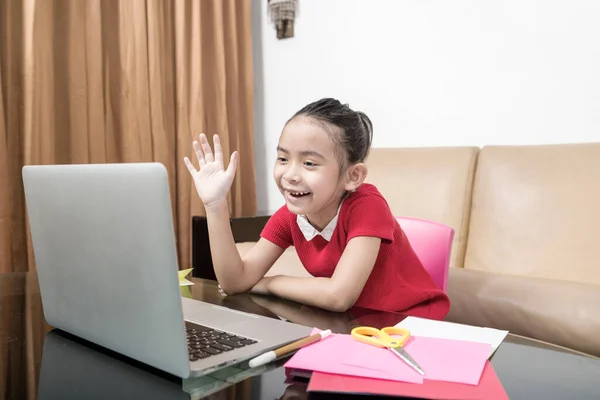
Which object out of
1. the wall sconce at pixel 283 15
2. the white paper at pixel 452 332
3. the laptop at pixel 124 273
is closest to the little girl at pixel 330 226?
the white paper at pixel 452 332

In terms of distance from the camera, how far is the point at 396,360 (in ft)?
2.31

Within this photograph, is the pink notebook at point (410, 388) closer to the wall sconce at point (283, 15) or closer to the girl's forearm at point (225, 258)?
the girl's forearm at point (225, 258)

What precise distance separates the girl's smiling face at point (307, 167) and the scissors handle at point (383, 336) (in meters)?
0.40

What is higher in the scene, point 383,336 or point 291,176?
point 291,176

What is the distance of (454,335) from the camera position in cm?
84

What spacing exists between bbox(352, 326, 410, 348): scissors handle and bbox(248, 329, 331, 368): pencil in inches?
2.0

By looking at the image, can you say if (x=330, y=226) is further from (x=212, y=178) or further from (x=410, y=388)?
(x=410, y=388)

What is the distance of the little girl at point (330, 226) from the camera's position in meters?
1.08

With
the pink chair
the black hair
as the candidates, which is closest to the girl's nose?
the black hair

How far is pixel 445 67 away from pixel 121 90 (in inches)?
60.6

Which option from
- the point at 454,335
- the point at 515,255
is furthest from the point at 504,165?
the point at 454,335

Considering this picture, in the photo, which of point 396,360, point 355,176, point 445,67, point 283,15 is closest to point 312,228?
point 355,176

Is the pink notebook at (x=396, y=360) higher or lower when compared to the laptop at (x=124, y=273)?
lower

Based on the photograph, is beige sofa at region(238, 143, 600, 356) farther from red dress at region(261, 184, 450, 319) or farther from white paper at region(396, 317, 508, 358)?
white paper at region(396, 317, 508, 358)
